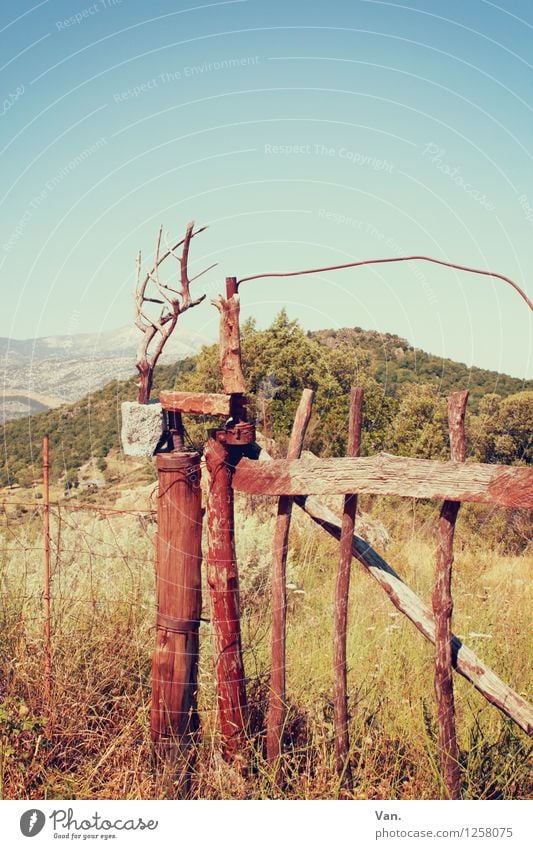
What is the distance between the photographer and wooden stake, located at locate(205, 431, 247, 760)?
294cm

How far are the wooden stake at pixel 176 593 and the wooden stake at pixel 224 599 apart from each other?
0.29 feet

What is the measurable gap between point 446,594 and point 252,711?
3.88 feet

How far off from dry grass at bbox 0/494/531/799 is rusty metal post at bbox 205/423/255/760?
107 millimetres

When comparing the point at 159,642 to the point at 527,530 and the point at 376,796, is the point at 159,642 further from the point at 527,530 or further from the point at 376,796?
the point at 527,530

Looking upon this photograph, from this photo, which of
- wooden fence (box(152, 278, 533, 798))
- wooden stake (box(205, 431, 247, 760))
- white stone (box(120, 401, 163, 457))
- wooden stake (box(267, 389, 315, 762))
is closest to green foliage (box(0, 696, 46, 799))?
wooden fence (box(152, 278, 533, 798))

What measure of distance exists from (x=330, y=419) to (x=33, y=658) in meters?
7.20

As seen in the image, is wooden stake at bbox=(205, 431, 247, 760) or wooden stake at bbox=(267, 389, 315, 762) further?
wooden stake at bbox=(205, 431, 247, 760)

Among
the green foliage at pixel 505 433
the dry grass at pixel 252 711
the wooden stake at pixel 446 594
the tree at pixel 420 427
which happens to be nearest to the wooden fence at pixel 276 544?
the wooden stake at pixel 446 594

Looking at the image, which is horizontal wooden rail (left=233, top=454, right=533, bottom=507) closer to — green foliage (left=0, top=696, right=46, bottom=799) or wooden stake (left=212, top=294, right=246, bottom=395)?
wooden stake (left=212, top=294, right=246, bottom=395)

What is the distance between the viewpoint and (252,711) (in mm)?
3162

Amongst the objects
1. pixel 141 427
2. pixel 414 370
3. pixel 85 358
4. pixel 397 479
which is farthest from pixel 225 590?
pixel 414 370

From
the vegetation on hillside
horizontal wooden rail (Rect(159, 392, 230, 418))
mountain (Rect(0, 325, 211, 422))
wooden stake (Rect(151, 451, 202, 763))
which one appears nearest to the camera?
horizontal wooden rail (Rect(159, 392, 230, 418))

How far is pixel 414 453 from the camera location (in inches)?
368
